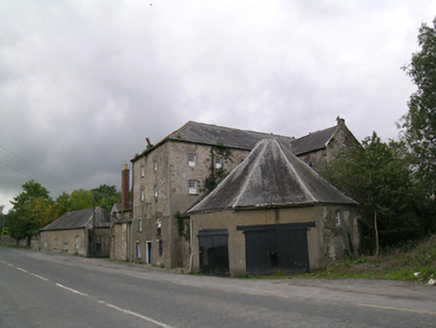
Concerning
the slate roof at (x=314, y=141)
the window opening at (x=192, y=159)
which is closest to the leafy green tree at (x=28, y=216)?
the window opening at (x=192, y=159)

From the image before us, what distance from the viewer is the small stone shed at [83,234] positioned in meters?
46.6

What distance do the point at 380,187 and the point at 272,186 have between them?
6.71m

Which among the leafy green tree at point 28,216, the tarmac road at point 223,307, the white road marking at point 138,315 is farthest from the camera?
the leafy green tree at point 28,216

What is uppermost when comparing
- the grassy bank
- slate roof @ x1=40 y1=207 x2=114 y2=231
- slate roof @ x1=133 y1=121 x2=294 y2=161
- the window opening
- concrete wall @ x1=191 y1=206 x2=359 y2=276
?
slate roof @ x1=133 y1=121 x2=294 y2=161

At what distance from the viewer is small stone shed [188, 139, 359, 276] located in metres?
19.7

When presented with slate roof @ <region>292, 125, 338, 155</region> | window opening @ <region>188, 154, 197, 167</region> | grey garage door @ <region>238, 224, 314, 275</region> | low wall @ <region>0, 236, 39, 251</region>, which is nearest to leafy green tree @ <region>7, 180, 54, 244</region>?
low wall @ <region>0, 236, 39, 251</region>

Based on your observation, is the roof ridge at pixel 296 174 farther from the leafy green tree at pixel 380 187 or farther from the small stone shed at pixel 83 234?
the small stone shed at pixel 83 234

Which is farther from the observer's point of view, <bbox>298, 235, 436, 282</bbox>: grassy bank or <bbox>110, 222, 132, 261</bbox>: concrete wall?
<bbox>110, 222, 132, 261</bbox>: concrete wall

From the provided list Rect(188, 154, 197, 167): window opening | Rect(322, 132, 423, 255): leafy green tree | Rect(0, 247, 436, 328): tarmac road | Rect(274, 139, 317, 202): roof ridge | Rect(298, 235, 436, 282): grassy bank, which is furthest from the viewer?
Rect(188, 154, 197, 167): window opening

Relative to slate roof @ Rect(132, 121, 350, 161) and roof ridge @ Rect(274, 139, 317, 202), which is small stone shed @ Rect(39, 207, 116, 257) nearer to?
slate roof @ Rect(132, 121, 350, 161)

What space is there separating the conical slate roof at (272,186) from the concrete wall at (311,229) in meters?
0.46

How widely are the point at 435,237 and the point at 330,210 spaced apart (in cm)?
571

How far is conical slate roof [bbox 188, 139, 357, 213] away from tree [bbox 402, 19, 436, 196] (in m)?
5.36

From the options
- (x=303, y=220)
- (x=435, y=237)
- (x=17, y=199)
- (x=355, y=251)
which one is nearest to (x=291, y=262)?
(x=303, y=220)
